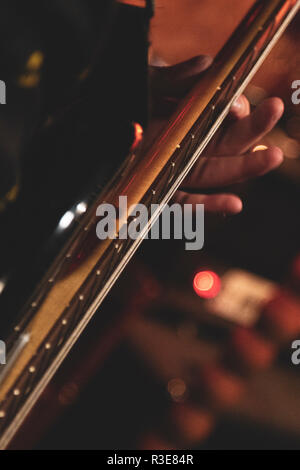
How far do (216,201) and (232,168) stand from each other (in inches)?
1.0

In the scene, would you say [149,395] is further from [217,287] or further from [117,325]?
[217,287]

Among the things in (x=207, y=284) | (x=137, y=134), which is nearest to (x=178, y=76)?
(x=137, y=134)

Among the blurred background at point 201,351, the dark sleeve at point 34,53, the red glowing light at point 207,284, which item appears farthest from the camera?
the red glowing light at point 207,284

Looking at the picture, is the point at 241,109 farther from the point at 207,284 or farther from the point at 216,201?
the point at 207,284

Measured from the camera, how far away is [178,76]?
303mm

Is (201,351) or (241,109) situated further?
(201,351)

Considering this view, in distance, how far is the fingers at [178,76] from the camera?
29 centimetres

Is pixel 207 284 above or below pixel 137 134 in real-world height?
above

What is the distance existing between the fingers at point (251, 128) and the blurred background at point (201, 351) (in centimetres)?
43

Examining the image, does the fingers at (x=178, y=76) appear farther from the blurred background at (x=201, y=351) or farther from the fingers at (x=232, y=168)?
the blurred background at (x=201, y=351)

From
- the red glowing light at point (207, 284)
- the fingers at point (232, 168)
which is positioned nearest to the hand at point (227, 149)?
the fingers at point (232, 168)

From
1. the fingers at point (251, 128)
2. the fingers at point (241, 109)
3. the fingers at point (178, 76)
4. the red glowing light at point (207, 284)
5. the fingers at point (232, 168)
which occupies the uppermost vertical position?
the red glowing light at point (207, 284)

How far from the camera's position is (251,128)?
0.29 m

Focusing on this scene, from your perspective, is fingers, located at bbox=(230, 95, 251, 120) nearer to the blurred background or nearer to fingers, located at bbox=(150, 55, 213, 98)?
fingers, located at bbox=(150, 55, 213, 98)
